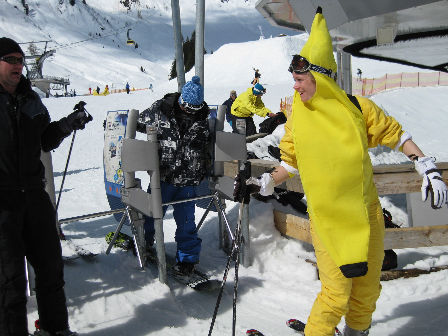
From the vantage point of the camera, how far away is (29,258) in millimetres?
2850

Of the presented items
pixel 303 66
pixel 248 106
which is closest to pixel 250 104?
pixel 248 106

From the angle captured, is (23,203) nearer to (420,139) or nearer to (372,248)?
(372,248)

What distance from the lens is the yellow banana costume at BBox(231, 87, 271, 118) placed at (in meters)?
8.98

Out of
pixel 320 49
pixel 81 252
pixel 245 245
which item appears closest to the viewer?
pixel 320 49

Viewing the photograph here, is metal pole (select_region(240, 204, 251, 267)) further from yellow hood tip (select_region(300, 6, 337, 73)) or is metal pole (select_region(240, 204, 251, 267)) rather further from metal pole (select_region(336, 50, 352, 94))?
metal pole (select_region(336, 50, 352, 94))

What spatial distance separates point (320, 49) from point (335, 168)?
0.73 metres

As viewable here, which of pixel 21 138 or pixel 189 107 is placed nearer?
pixel 21 138

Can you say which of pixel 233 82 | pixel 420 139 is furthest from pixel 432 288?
pixel 233 82

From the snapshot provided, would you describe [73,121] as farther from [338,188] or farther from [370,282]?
[370,282]

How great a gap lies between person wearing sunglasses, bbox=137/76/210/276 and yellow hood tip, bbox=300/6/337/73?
1.55m

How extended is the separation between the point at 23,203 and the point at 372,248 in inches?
84.8

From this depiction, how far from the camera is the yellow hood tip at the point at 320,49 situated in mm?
2629

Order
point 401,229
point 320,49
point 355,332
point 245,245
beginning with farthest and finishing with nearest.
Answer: point 245,245 → point 401,229 → point 355,332 → point 320,49

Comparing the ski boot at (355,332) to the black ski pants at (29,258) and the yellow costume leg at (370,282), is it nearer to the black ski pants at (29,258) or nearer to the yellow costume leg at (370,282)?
the yellow costume leg at (370,282)
